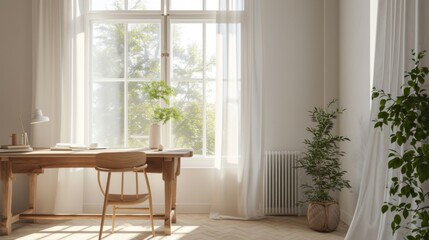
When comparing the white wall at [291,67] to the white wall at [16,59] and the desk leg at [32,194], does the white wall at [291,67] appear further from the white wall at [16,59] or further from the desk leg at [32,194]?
the white wall at [16,59]

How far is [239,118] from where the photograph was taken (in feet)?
16.7

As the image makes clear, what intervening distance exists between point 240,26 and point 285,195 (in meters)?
2.11

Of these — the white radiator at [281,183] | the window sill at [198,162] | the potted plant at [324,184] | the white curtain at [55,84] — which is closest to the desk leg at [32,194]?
the white curtain at [55,84]

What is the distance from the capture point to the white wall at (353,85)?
4.38 metres

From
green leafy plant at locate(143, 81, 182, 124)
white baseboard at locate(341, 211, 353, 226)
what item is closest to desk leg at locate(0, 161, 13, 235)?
green leafy plant at locate(143, 81, 182, 124)

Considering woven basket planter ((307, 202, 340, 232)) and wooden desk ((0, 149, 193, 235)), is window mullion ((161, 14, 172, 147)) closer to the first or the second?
wooden desk ((0, 149, 193, 235))

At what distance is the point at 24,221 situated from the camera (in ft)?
16.1

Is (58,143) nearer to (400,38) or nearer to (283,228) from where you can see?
(283,228)

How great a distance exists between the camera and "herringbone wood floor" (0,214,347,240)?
4258mm

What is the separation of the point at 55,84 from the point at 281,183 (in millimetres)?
2947

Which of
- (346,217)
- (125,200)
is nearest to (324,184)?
(346,217)

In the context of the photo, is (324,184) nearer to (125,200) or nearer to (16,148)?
(125,200)

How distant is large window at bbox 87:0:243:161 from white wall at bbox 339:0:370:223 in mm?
1569

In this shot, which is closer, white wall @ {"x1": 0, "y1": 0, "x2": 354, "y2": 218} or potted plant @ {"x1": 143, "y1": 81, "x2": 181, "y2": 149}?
potted plant @ {"x1": 143, "y1": 81, "x2": 181, "y2": 149}
